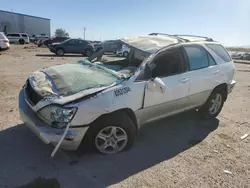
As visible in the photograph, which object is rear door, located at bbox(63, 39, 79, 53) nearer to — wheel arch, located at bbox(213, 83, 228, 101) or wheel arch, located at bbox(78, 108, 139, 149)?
wheel arch, located at bbox(213, 83, 228, 101)

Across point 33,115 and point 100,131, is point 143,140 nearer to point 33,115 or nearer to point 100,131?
point 100,131

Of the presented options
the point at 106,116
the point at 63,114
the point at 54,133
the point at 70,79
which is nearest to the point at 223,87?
the point at 106,116

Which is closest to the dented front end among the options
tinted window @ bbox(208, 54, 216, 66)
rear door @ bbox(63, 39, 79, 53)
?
tinted window @ bbox(208, 54, 216, 66)

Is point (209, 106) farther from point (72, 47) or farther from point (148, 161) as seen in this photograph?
point (72, 47)

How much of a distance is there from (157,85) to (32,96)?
1.89m

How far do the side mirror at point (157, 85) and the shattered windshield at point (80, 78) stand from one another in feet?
1.65

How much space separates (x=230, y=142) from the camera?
4508 millimetres

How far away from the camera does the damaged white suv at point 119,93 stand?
3238mm

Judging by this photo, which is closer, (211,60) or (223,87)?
(211,60)

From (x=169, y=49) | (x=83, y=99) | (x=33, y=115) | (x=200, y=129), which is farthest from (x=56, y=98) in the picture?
(x=200, y=129)

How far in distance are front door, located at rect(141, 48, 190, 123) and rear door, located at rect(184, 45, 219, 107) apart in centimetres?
18

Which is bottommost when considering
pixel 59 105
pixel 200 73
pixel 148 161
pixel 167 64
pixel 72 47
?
pixel 72 47

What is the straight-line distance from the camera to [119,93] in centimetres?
348

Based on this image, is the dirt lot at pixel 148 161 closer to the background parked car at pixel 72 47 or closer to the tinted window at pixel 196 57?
the tinted window at pixel 196 57
